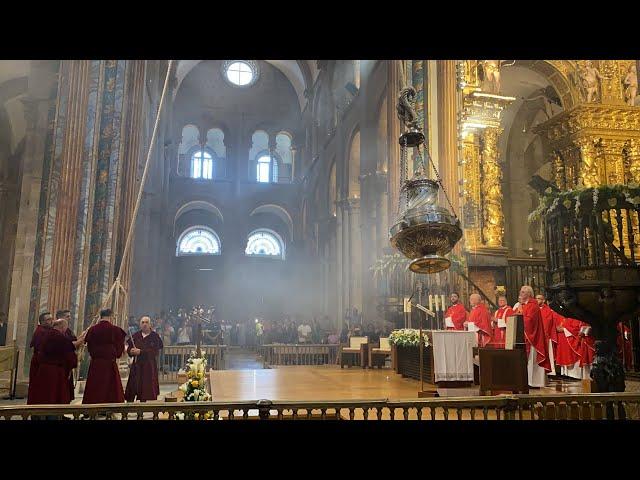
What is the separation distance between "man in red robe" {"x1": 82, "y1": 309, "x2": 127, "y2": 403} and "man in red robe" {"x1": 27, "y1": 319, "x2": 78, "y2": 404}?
242mm

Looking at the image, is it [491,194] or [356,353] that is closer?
[491,194]

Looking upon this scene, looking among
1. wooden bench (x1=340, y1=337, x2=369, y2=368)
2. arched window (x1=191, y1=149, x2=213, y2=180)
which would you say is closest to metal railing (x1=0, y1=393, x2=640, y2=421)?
wooden bench (x1=340, y1=337, x2=369, y2=368)

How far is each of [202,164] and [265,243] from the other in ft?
20.6

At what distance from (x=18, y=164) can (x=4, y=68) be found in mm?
3649

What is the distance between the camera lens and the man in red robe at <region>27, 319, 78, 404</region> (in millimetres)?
6383

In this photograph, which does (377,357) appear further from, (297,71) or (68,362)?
(297,71)

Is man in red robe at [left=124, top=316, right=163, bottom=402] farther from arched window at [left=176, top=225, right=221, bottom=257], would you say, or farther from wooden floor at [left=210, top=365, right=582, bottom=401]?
arched window at [left=176, top=225, right=221, bottom=257]

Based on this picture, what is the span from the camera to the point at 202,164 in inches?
1300

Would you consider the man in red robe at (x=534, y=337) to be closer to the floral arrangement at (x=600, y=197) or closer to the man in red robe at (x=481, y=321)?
the man in red robe at (x=481, y=321)

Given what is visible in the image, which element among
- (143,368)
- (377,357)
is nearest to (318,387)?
(143,368)

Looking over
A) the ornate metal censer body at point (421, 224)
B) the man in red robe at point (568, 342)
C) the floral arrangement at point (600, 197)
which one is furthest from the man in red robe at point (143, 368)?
the man in red robe at point (568, 342)
